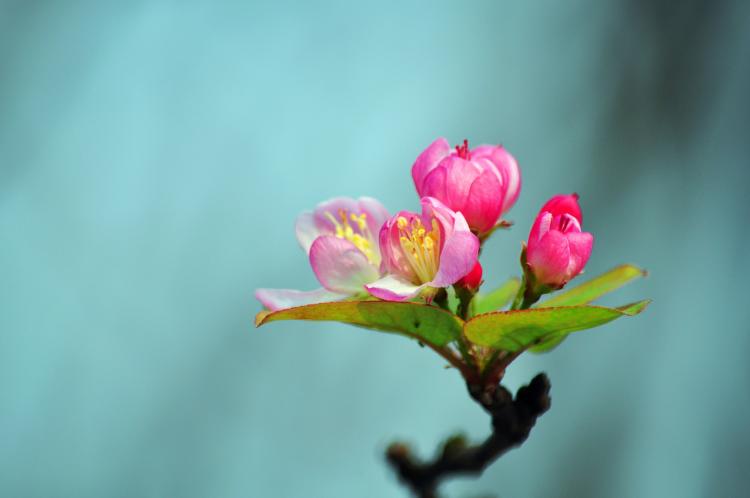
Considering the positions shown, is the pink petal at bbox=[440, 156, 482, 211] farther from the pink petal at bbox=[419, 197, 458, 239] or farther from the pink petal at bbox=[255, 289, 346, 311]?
the pink petal at bbox=[255, 289, 346, 311]

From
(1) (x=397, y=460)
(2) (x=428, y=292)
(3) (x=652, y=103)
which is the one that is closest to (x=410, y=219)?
(2) (x=428, y=292)

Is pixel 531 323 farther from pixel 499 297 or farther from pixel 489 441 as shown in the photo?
pixel 499 297

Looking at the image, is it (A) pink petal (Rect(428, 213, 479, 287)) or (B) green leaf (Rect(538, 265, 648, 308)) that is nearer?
(A) pink petal (Rect(428, 213, 479, 287))

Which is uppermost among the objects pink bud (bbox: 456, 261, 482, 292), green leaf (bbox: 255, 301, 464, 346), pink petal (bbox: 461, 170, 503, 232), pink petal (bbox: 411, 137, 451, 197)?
pink petal (bbox: 411, 137, 451, 197)

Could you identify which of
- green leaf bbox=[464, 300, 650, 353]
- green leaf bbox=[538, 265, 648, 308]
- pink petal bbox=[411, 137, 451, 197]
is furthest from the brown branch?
pink petal bbox=[411, 137, 451, 197]

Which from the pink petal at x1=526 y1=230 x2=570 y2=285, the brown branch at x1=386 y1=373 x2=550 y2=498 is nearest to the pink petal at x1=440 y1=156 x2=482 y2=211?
the pink petal at x1=526 y1=230 x2=570 y2=285

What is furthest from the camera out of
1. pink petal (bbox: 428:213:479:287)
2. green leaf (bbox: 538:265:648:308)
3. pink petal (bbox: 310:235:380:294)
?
green leaf (bbox: 538:265:648:308)

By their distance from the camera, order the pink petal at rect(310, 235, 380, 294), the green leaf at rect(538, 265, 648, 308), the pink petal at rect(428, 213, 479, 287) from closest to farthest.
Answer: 1. the pink petal at rect(428, 213, 479, 287)
2. the pink petal at rect(310, 235, 380, 294)
3. the green leaf at rect(538, 265, 648, 308)

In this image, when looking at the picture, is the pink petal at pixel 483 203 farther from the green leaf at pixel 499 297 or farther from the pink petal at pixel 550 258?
the green leaf at pixel 499 297

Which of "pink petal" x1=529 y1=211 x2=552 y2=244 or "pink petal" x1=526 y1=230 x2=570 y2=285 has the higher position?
"pink petal" x1=529 y1=211 x2=552 y2=244
